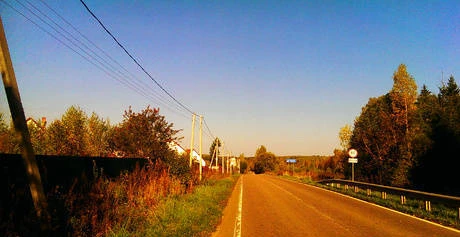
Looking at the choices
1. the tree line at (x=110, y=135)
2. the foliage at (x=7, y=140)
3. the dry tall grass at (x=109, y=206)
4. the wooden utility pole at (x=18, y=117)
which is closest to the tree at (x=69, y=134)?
the tree line at (x=110, y=135)

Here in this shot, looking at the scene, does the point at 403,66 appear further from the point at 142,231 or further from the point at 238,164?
the point at 238,164

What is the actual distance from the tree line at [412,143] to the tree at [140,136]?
67.6 feet

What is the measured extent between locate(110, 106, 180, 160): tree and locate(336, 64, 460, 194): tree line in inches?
811

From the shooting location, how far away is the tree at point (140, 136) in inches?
1357

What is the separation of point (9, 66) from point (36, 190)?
7.00 feet

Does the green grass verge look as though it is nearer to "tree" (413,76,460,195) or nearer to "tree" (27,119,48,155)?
"tree" (27,119,48,155)

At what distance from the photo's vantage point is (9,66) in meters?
5.93

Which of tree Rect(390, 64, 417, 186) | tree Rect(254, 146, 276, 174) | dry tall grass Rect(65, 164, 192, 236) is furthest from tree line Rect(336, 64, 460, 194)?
tree Rect(254, 146, 276, 174)

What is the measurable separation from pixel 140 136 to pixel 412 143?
2456 centimetres

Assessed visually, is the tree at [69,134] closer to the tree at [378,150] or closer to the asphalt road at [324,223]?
the asphalt road at [324,223]

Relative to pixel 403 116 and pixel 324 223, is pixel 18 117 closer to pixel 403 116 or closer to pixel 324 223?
pixel 324 223

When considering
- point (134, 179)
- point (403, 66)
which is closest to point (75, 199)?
point (134, 179)

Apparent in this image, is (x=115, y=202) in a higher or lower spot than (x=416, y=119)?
lower

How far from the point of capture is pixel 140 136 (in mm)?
35031
